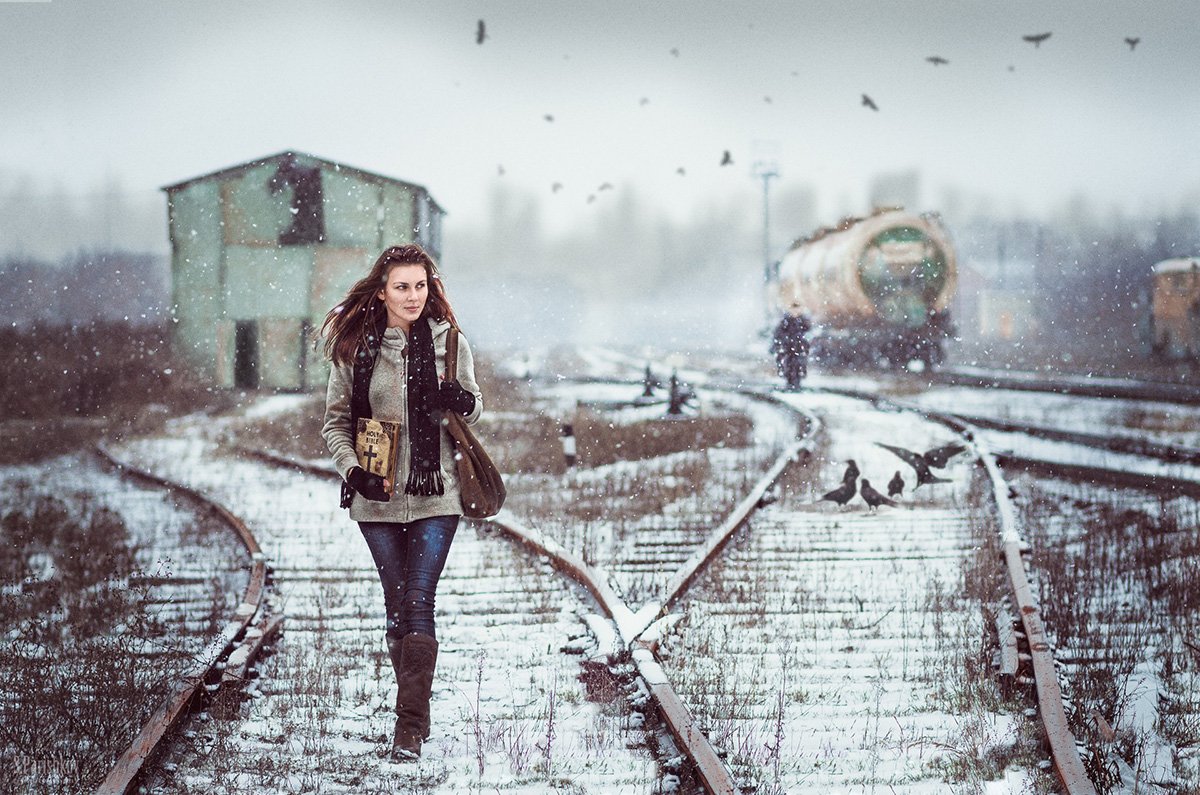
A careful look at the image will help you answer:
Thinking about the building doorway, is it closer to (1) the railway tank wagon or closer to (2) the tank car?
(1) the railway tank wagon

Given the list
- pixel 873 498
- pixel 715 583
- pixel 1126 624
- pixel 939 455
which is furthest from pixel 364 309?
pixel 939 455

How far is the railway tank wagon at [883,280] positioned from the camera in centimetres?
2306

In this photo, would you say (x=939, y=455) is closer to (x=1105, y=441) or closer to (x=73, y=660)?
(x=1105, y=441)

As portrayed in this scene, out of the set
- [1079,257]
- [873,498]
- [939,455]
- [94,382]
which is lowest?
[873,498]

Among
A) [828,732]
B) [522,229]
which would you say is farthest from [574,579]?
[522,229]

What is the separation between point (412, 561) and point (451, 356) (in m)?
0.77

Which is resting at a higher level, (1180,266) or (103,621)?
(1180,266)

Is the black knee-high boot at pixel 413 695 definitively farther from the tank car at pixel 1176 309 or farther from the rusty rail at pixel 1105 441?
the tank car at pixel 1176 309

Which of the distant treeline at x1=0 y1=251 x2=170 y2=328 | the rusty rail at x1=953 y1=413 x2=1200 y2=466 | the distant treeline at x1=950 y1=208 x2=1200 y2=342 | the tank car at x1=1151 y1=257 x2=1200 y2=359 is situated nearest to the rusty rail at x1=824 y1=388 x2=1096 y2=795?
the rusty rail at x1=953 y1=413 x2=1200 y2=466

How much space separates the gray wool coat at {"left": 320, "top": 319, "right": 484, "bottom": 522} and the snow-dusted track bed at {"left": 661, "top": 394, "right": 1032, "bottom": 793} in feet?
4.63

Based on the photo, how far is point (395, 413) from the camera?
13.4 feet

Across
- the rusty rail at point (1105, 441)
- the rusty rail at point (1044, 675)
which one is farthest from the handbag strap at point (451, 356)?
the rusty rail at point (1105, 441)

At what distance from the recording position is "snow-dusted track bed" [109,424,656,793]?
3.99 m

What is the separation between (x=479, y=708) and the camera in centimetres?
472
